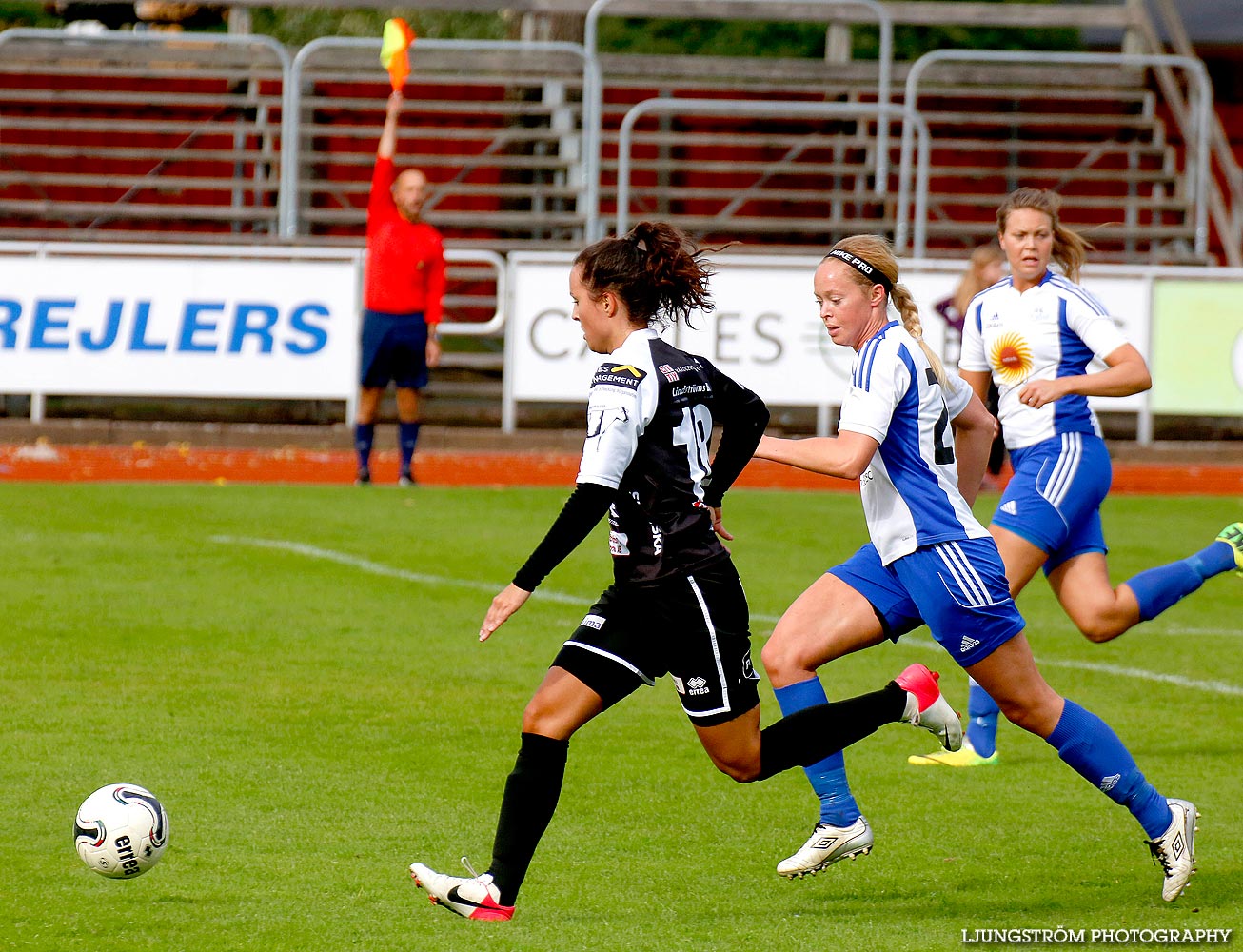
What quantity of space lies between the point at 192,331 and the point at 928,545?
12.4 meters

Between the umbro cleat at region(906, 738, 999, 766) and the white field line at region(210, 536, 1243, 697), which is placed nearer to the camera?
the umbro cleat at region(906, 738, 999, 766)

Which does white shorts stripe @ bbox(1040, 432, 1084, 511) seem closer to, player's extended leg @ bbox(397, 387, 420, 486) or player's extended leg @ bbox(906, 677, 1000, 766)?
player's extended leg @ bbox(906, 677, 1000, 766)

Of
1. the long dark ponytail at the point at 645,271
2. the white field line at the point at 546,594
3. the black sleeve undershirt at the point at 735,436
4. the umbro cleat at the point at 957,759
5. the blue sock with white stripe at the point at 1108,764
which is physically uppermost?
the long dark ponytail at the point at 645,271

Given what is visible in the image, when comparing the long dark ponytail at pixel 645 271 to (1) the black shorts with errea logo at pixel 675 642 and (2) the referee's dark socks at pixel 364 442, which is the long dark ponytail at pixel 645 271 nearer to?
(1) the black shorts with errea logo at pixel 675 642

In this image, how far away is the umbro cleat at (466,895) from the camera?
480 centimetres

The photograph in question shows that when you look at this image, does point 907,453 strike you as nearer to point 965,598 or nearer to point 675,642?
point 965,598

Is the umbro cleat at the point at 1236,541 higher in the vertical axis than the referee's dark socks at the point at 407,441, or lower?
higher

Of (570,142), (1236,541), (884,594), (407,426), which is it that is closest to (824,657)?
(884,594)

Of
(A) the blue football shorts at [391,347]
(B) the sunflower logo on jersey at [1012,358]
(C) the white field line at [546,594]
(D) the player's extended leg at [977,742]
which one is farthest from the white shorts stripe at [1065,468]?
(A) the blue football shorts at [391,347]

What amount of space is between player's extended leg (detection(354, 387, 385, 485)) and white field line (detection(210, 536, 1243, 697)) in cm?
277

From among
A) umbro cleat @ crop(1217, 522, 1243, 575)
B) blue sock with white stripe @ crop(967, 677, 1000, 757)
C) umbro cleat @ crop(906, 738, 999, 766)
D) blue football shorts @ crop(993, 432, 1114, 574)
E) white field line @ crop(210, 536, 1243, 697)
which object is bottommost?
white field line @ crop(210, 536, 1243, 697)

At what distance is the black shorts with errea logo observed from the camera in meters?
4.86

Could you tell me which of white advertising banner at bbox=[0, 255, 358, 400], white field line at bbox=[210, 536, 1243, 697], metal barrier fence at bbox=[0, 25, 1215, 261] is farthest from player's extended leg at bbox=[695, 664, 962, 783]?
metal barrier fence at bbox=[0, 25, 1215, 261]

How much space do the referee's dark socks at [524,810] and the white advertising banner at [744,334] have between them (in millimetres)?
12127
